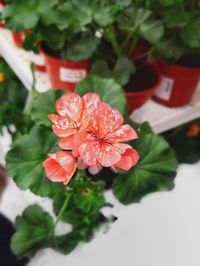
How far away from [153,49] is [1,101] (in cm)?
58

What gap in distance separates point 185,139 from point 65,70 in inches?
23.0

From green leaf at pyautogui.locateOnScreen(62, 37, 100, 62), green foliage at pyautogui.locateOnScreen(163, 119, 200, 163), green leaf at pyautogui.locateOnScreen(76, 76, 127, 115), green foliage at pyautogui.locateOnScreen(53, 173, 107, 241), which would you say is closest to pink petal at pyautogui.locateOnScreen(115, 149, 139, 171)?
green leaf at pyautogui.locateOnScreen(76, 76, 127, 115)

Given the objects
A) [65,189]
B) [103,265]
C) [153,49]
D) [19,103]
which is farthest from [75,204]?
[19,103]

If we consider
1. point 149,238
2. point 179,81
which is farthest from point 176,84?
point 149,238

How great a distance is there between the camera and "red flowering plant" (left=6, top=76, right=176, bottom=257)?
1.42 ft

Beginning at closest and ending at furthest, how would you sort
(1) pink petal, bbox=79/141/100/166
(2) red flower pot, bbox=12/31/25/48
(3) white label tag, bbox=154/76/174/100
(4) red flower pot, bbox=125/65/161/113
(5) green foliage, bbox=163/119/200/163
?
1. (1) pink petal, bbox=79/141/100/166
2. (4) red flower pot, bbox=125/65/161/113
3. (3) white label tag, bbox=154/76/174/100
4. (2) red flower pot, bbox=12/31/25/48
5. (5) green foliage, bbox=163/119/200/163

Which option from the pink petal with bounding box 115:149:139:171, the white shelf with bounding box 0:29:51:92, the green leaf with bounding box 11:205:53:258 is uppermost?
the pink petal with bounding box 115:149:139:171

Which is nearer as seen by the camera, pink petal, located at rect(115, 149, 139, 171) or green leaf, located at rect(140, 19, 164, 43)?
pink petal, located at rect(115, 149, 139, 171)

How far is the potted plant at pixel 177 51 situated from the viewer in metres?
0.83

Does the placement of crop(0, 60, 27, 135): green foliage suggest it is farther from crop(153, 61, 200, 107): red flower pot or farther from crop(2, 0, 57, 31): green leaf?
crop(153, 61, 200, 107): red flower pot

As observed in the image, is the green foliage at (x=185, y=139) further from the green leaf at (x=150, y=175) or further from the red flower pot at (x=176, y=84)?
the green leaf at (x=150, y=175)

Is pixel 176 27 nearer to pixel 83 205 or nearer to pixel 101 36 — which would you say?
pixel 101 36

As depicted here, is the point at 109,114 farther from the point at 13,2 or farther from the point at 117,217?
the point at 13,2

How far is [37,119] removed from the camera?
701 mm
